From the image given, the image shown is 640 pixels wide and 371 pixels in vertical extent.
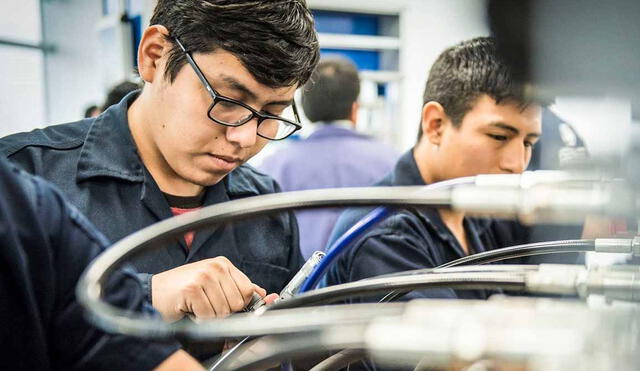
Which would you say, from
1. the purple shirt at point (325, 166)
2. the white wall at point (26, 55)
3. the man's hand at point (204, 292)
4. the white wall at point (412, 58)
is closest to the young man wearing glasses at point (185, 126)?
the man's hand at point (204, 292)

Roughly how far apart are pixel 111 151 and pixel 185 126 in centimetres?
15

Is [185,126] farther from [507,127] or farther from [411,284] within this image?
[507,127]

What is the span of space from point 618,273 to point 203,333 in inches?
11.8

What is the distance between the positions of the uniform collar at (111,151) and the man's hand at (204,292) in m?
0.27

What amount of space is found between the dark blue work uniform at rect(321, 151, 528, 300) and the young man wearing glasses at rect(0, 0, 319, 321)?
0.15m

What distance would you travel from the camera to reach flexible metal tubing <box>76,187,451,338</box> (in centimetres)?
37

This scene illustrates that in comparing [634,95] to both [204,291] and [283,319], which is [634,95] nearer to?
[283,319]

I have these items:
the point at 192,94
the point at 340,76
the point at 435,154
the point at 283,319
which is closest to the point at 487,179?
the point at 283,319

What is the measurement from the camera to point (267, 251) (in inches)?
44.7

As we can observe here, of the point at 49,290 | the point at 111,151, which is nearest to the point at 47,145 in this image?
the point at 111,151

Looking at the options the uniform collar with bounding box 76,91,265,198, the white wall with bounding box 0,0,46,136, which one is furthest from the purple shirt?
the white wall with bounding box 0,0,46,136

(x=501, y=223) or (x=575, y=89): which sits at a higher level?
(x=575, y=89)

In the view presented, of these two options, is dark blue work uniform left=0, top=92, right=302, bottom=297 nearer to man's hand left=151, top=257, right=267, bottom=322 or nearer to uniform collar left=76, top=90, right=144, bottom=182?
uniform collar left=76, top=90, right=144, bottom=182

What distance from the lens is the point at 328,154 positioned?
1.97 meters
